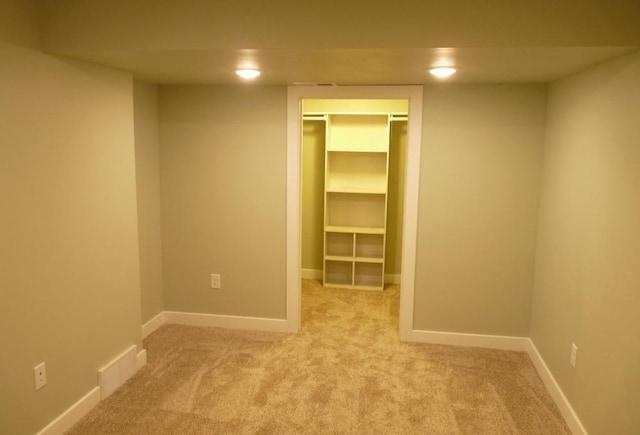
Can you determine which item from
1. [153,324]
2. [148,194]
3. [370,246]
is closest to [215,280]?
[153,324]

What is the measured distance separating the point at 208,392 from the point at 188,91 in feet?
7.59

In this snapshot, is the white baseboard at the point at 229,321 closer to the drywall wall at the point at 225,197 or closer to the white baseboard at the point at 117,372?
the drywall wall at the point at 225,197

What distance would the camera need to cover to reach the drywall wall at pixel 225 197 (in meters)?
3.76

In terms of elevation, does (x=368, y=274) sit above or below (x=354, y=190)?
below

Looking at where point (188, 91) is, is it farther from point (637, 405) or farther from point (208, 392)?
point (637, 405)

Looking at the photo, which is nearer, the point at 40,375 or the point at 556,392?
the point at 40,375

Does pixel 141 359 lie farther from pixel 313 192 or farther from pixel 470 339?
pixel 313 192

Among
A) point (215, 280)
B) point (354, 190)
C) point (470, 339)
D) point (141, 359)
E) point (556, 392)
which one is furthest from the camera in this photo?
point (354, 190)

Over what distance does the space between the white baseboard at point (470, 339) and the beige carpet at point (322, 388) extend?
7 cm

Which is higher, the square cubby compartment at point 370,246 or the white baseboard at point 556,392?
the square cubby compartment at point 370,246

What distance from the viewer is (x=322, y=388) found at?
10.0ft

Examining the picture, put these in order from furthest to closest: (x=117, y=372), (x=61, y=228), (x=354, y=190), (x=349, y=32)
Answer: (x=354, y=190) → (x=117, y=372) → (x=61, y=228) → (x=349, y=32)

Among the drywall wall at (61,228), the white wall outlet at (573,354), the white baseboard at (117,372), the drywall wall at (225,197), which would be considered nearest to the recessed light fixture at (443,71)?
the drywall wall at (225,197)

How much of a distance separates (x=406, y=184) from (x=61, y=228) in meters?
2.37
